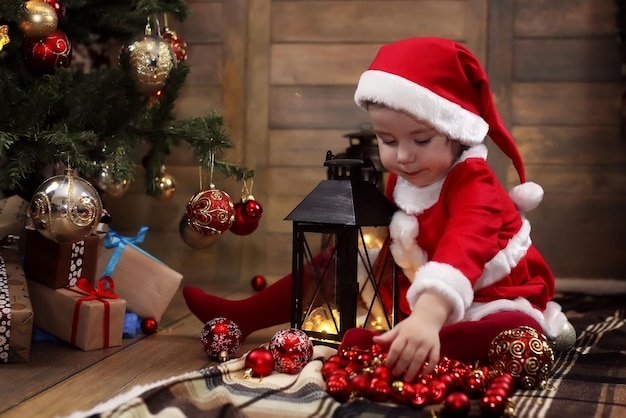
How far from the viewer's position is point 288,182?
2.54 meters

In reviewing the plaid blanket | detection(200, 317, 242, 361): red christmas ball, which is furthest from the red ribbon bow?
the plaid blanket

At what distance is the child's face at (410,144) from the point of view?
4.36 feet

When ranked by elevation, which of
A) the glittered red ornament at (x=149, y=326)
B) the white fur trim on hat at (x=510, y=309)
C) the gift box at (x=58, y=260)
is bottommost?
the glittered red ornament at (x=149, y=326)

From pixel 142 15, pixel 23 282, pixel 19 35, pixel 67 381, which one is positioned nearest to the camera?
pixel 67 381

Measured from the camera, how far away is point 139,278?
1759 millimetres

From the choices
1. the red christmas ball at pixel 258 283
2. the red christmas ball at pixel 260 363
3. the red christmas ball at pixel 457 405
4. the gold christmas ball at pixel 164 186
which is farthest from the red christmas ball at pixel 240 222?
the red christmas ball at pixel 457 405

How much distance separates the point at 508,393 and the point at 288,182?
1.55 metres

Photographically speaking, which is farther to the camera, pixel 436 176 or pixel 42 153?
pixel 42 153

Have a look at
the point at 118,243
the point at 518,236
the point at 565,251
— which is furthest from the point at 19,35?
the point at 565,251

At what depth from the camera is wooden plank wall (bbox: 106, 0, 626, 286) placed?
2.43m

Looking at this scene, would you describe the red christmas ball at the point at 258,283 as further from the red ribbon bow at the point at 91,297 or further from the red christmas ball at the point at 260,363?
the red christmas ball at the point at 260,363

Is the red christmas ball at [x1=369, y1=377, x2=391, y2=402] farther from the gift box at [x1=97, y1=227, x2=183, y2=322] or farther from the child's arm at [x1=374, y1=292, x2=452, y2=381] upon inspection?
the gift box at [x1=97, y1=227, x2=183, y2=322]

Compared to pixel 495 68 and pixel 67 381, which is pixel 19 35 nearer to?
pixel 67 381

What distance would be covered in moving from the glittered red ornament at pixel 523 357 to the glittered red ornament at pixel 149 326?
2.61 feet
